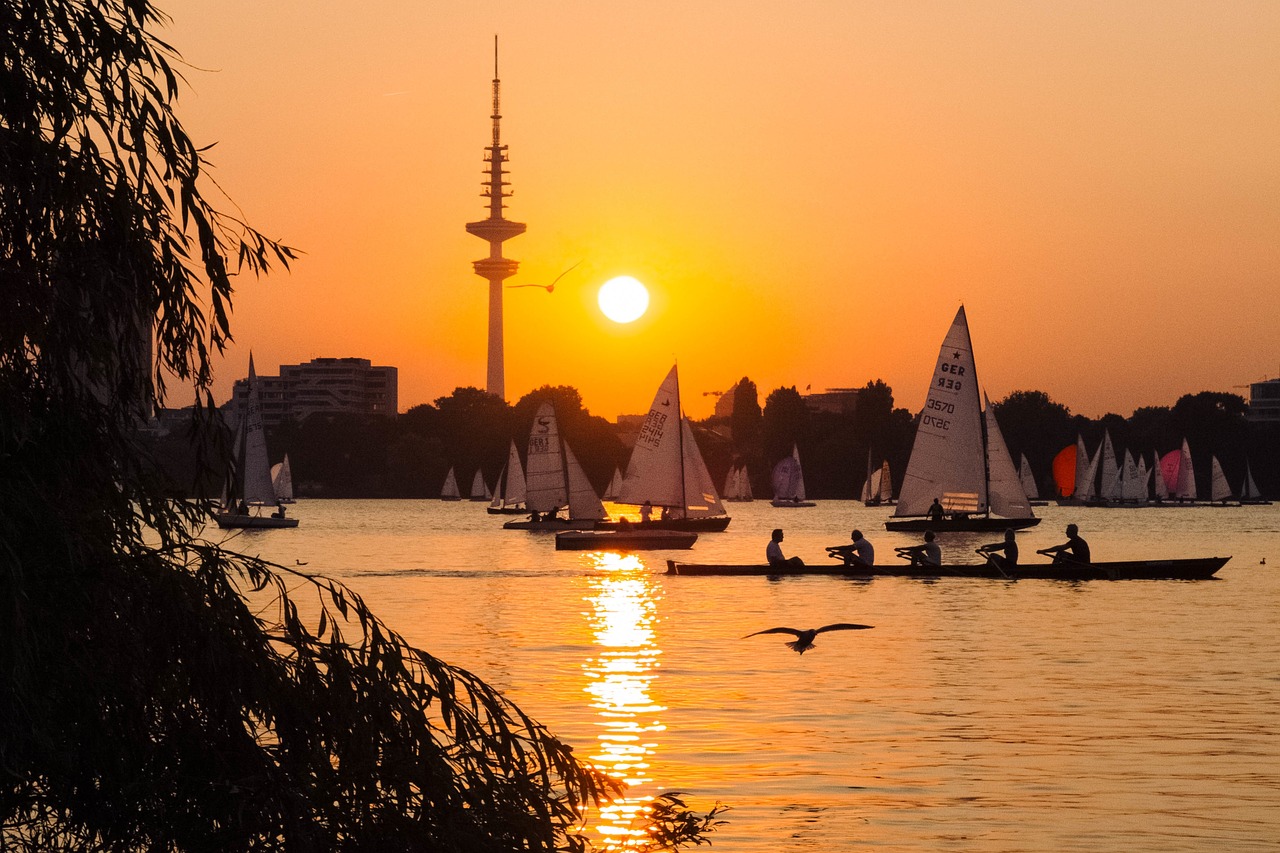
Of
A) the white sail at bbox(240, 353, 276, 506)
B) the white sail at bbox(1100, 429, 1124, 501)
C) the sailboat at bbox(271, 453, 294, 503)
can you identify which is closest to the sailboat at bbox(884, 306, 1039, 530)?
the white sail at bbox(240, 353, 276, 506)

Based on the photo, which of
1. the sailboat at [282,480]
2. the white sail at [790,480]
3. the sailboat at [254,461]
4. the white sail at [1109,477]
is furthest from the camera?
the white sail at [790,480]

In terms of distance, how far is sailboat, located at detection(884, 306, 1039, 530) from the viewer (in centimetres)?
7881

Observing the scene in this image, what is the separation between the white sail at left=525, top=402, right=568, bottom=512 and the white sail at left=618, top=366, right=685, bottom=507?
545 inches

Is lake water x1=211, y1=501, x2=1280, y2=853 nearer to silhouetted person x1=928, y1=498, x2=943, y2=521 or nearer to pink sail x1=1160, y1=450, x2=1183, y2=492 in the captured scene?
silhouetted person x1=928, y1=498, x2=943, y2=521

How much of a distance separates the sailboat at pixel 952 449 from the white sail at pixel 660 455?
1037 centimetres

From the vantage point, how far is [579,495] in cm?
9600

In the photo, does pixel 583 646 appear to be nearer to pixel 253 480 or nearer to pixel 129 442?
pixel 129 442

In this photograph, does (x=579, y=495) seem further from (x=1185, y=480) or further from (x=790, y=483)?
(x=1185, y=480)

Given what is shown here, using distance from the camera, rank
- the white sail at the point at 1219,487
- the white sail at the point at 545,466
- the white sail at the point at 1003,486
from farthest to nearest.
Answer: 1. the white sail at the point at 1219,487
2. the white sail at the point at 545,466
3. the white sail at the point at 1003,486

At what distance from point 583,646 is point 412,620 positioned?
8.60m

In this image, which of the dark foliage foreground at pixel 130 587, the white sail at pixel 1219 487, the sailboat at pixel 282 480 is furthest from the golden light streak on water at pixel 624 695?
the white sail at pixel 1219 487

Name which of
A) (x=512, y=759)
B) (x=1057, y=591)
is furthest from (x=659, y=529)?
(x=512, y=759)

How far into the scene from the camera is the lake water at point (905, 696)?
61.3 ft

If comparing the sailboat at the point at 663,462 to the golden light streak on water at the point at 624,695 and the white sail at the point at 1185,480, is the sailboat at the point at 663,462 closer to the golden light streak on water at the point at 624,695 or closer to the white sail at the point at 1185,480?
the golden light streak on water at the point at 624,695
